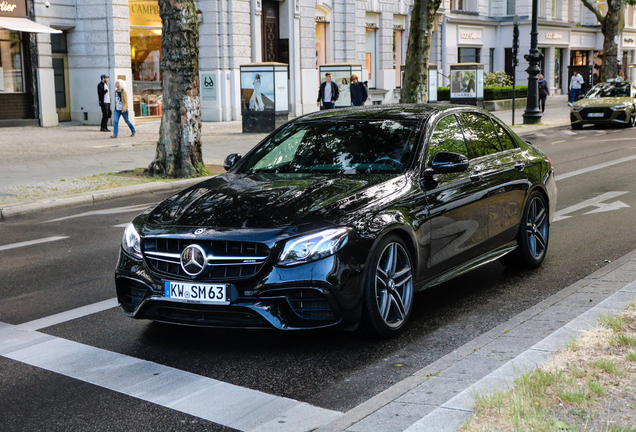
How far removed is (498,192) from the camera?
21.4 ft

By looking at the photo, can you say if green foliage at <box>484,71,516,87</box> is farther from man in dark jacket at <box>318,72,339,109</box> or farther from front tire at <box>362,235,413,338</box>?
front tire at <box>362,235,413,338</box>

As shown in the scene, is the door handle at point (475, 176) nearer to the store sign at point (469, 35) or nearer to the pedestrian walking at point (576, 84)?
the pedestrian walking at point (576, 84)

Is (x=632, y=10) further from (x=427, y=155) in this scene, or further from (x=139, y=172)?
(x=427, y=155)

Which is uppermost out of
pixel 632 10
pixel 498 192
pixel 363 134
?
pixel 632 10

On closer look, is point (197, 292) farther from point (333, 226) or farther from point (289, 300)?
point (333, 226)

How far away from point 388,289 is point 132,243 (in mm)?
1676

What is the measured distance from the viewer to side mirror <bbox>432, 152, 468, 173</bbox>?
5711 mm

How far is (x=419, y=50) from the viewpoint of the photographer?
77.4 feet

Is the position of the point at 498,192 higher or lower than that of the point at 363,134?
lower

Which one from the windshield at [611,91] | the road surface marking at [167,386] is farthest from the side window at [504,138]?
the windshield at [611,91]

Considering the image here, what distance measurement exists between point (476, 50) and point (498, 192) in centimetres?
4673

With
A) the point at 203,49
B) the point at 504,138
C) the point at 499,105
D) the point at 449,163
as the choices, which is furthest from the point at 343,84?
the point at 449,163

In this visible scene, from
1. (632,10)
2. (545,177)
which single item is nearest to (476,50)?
(632,10)

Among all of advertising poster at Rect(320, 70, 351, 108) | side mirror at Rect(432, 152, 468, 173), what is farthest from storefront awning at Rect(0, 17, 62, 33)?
side mirror at Rect(432, 152, 468, 173)
